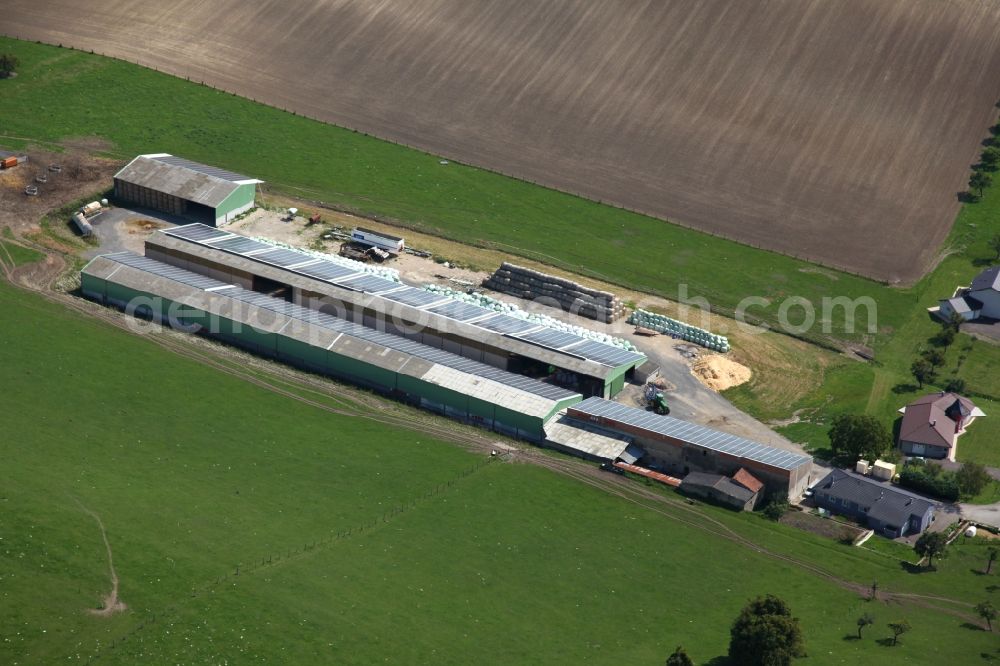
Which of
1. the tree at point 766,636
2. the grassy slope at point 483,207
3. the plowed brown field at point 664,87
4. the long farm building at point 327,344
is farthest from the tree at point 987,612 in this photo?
the plowed brown field at point 664,87

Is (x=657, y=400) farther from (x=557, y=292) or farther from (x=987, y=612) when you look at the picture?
(x=987, y=612)

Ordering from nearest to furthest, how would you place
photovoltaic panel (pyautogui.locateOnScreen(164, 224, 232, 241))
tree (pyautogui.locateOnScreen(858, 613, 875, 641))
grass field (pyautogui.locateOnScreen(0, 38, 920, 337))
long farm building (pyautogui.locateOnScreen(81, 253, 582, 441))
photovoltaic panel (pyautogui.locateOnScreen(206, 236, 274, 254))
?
tree (pyautogui.locateOnScreen(858, 613, 875, 641)) → long farm building (pyautogui.locateOnScreen(81, 253, 582, 441)) → photovoltaic panel (pyautogui.locateOnScreen(206, 236, 274, 254)) → photovoltaic panel (pyautogui.locateOnScreen(164, 224, 232, 241)) → grass field (pyautogui.locateOnScreen(0, 38, 920, 337))

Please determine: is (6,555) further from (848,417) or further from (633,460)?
(848,417)

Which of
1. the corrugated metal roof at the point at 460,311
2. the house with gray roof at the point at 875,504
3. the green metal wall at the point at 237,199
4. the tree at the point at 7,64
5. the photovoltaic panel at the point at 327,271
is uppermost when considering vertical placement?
the tree at the point at 7,64

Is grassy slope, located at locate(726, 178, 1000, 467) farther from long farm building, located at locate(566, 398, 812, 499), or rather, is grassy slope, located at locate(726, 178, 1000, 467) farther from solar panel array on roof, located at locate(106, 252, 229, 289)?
solar panel array on roof, located at locate(106, 252, 229, 289)

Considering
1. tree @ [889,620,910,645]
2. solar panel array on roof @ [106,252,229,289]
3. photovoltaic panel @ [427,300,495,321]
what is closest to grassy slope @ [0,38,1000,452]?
photovoltaic panel @ [427,300,495,321]

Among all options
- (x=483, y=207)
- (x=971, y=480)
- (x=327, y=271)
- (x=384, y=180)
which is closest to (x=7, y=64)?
(x=384, y=180)

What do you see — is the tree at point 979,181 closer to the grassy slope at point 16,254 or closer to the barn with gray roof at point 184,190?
the barn with gray roof at point 184,190
